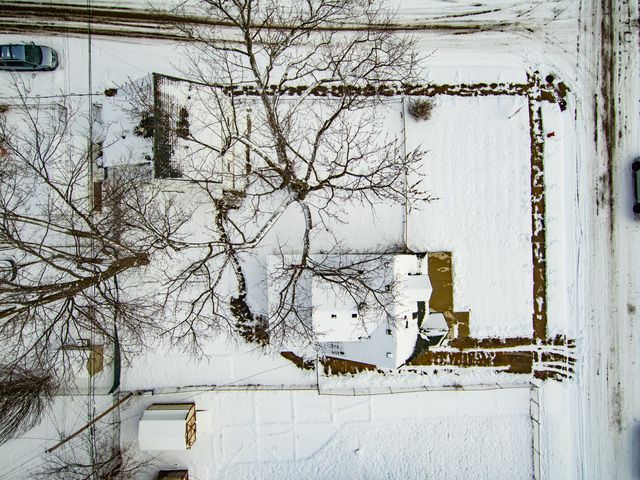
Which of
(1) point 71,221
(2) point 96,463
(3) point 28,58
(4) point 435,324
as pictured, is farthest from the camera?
(2) point 96,463

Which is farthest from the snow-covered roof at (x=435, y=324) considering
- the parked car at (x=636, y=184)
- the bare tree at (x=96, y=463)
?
the bare tree at (x=96, y=463)

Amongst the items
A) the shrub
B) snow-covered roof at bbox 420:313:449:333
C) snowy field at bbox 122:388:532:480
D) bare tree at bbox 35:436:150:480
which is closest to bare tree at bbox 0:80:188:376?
bare tree at bbox 35:436:150:480

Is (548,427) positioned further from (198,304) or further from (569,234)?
(198,304)

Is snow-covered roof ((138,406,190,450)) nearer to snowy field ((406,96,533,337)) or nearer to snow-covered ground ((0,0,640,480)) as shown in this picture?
snow-covered ground ((0,0,640,480))

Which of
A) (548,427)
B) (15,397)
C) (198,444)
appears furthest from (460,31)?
(15,397)

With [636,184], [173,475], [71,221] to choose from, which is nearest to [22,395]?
[173,475]

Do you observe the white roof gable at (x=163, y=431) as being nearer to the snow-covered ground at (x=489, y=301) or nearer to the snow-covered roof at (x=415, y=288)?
the snow-covered ground at (x=489, y=301)

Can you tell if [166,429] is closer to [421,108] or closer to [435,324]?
[435,324]

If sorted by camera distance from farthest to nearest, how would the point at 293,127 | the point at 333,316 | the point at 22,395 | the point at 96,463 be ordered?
the point at 293,127
the point at 96,463
the point at 22,395
the point at 333,316
